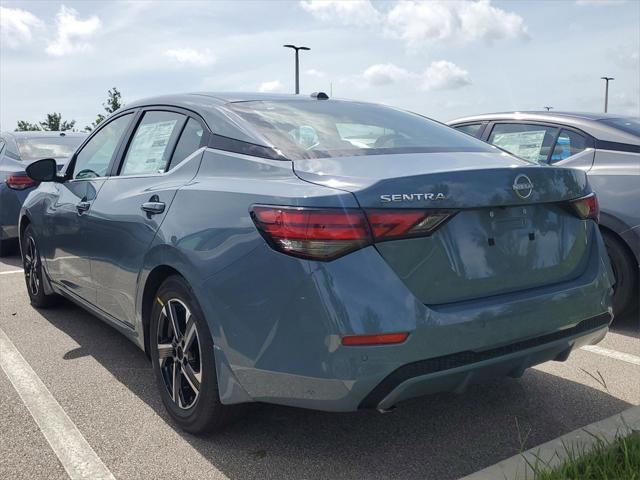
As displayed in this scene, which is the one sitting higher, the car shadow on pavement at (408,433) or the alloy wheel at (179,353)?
the alloy wheel at (179,353)

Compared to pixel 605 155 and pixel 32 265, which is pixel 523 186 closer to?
pixel 605 155

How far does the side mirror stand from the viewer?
446 cm

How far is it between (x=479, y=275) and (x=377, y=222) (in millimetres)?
481

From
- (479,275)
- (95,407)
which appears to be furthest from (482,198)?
(95,407)

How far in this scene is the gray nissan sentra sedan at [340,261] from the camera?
2.28 metres

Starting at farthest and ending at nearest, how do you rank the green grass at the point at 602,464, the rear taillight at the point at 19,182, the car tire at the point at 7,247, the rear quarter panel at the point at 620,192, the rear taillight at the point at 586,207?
the car tire at the point at 7,247, the rear taillight at the point at 19,182, the rear quarter panel at the point at 620,192, the rear taillight at the point at 586,207, the green grass at the point at 602,464

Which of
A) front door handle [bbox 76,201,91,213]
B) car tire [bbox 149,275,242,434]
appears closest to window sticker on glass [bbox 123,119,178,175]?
front door handle [bbox 76,201,91,213]

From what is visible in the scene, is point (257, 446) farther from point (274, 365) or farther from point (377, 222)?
point (377, 222)

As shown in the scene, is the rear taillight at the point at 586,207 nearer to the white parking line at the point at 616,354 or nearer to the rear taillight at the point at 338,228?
the rear taillight at the point at 338,228

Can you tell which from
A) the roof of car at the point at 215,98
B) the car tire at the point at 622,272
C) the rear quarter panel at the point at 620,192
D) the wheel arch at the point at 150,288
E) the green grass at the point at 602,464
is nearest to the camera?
the green grass at the point at 602,464

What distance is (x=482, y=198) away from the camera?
8.05ft

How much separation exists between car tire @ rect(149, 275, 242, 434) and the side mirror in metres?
1.83

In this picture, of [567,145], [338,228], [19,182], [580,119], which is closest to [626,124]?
[580,119]

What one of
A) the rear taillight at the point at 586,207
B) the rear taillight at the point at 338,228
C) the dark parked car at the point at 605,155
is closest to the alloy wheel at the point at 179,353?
the rear taillight at the point at 338,228
